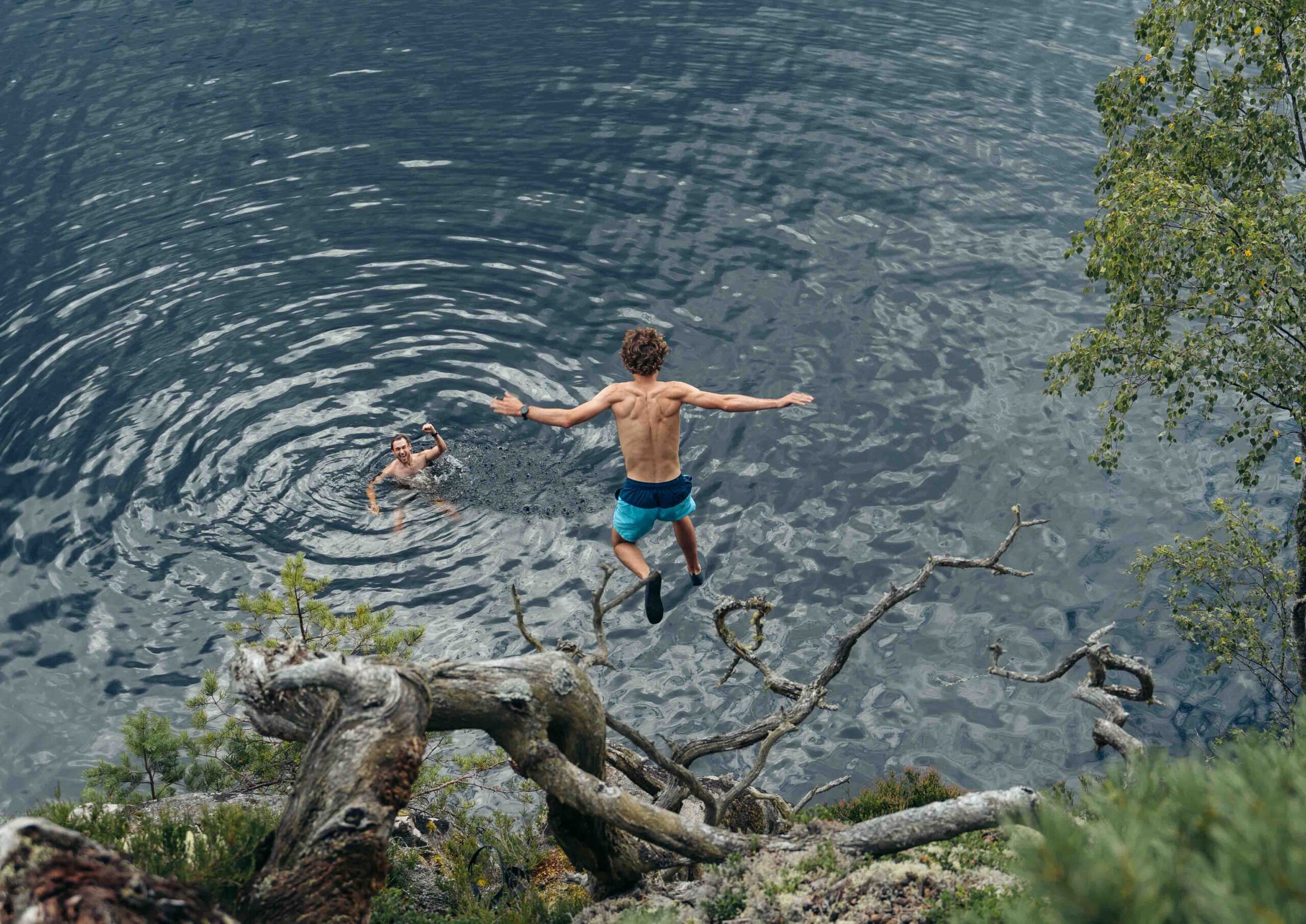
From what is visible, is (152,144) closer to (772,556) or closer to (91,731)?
(91,731)

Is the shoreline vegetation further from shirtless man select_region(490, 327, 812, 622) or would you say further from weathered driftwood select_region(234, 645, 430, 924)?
shirtless man select_region(490, 327, 812, 622)

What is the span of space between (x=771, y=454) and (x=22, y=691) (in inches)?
483

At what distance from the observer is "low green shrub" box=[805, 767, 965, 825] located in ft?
38.8

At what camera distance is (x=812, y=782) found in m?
14.2

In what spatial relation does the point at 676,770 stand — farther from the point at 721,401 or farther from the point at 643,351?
the point at 643,351

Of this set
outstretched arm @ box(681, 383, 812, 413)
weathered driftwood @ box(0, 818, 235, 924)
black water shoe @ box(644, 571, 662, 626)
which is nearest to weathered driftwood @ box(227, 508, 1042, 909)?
weathered driftwood @ box(0, 818, 235, 924)

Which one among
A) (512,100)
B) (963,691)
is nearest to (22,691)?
(963,691)

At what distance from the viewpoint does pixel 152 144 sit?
3294 cm

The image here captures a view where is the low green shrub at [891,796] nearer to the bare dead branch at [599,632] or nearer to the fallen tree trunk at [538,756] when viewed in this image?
the fallen tree trunk at [538,756]

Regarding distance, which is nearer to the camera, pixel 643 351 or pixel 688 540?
pixel 643 351

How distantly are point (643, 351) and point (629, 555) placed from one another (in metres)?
2.51

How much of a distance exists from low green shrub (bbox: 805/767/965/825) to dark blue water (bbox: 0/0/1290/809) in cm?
86

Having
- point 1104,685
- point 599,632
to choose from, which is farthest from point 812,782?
point 599,632

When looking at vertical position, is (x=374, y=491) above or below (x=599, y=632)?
below
